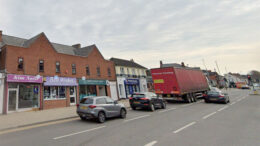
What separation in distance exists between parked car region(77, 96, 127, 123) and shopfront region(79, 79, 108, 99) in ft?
39.5

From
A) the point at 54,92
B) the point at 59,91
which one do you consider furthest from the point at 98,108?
the point at 59,91

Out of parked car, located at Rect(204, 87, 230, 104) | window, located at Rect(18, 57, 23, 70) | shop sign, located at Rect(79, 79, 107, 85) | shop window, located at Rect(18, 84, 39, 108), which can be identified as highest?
window, located at Rect(18, 57, 23, 70)

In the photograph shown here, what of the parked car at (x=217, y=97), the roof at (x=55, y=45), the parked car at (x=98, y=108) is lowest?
the parked car at (x=217, y=97)

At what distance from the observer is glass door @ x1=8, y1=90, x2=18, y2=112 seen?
13.5m

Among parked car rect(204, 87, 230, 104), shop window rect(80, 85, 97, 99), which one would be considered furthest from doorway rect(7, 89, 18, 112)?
parked car rect(204, 87, 230, 104)

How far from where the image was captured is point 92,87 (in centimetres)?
2188

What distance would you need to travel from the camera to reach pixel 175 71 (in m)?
15.8

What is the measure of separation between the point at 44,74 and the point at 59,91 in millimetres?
2755

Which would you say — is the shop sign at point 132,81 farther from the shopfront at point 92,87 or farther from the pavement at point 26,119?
the pavement at point 26,119

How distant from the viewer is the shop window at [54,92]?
646 inches

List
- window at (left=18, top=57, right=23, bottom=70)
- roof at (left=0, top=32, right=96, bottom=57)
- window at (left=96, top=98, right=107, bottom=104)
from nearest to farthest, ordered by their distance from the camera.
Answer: window at (left=96, top=98, right=107, bottom=104) < window at (left=18, top=57, right=23, bottom=70) < roof at (left=0, top=32, right=96, bottom=57)

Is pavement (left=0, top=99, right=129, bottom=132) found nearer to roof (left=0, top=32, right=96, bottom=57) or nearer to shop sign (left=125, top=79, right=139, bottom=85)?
roof (left=0, top=32, right=96, bottom=57)

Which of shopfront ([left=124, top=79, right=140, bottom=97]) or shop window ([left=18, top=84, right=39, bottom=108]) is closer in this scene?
shop window ([left=18, top=84, right=39, bottom=108])

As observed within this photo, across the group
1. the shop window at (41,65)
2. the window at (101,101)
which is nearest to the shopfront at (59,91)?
the shop window at (41,65)
